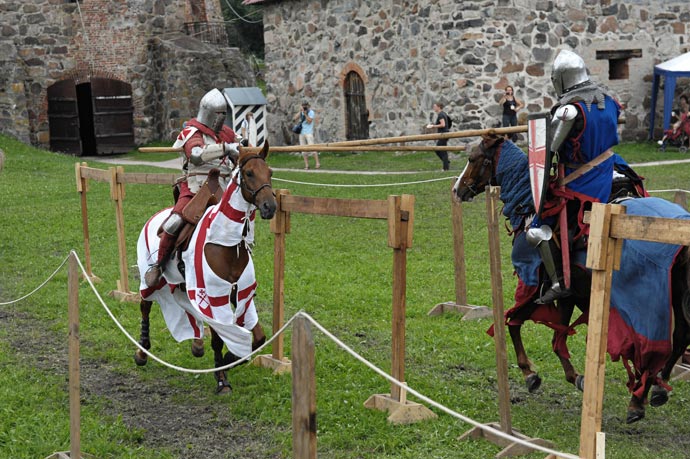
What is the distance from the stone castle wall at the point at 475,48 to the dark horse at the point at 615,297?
14279mm

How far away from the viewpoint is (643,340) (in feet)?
19.5

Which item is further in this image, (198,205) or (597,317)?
(198,205)

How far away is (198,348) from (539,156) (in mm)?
3278

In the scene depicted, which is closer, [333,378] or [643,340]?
[643,340]

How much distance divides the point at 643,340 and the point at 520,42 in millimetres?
15921

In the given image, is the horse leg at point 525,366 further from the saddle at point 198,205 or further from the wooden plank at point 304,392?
the wooden plank at point 304,392

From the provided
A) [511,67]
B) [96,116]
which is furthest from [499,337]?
[96,116]

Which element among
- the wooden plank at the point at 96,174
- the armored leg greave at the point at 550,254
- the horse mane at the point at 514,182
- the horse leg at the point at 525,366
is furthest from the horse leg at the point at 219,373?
the wooden plank at the point at 96,174

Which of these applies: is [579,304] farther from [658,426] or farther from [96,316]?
[96,316]

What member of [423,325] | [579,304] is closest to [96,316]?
[423,325]

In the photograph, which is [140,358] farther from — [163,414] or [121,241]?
[121,241]

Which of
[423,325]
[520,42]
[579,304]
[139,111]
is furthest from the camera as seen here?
[139,111]

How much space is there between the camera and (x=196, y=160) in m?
7.44

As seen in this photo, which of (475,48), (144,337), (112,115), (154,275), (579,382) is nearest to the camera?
(579,382)
